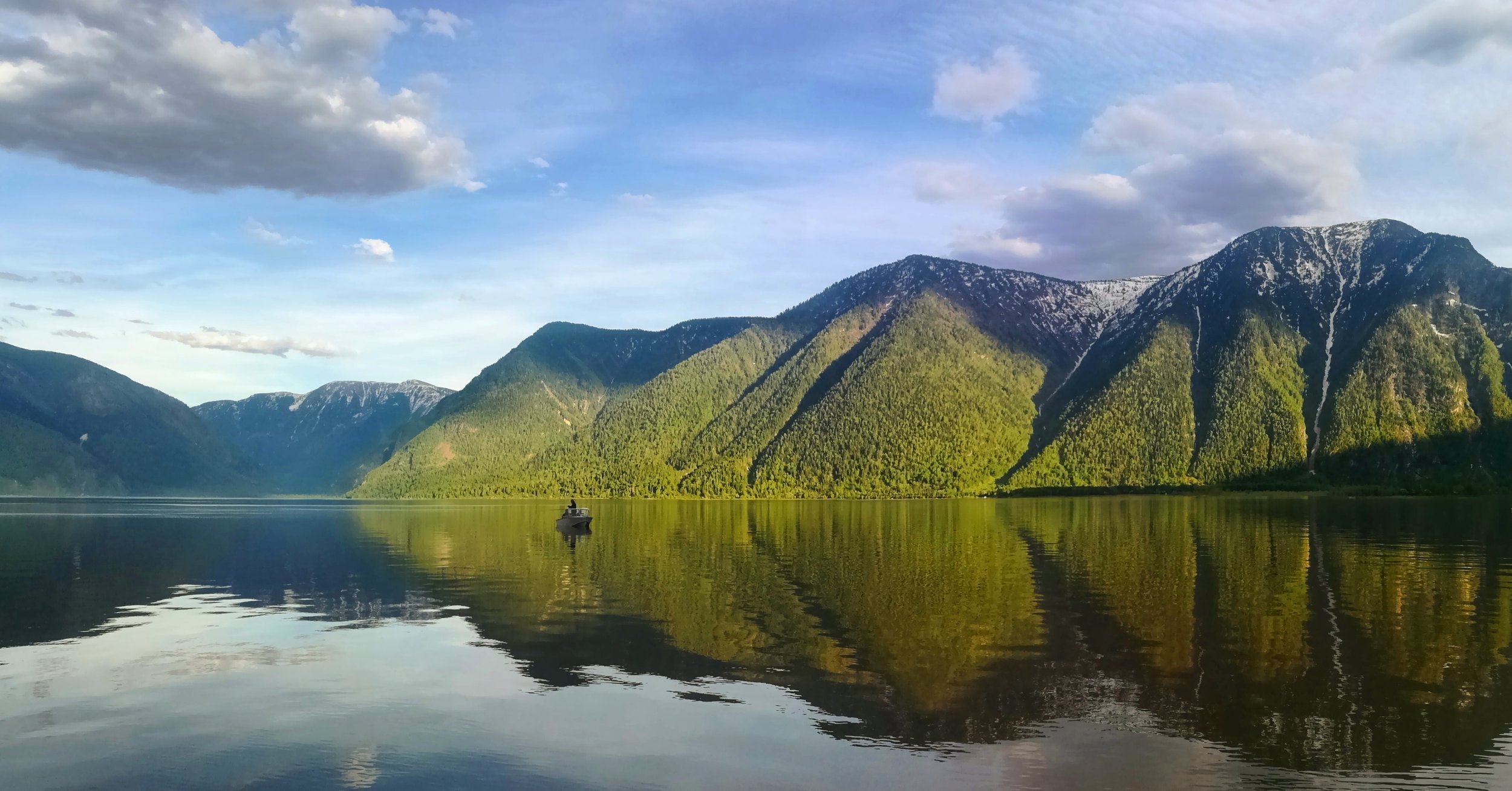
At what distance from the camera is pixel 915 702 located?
28859 millimetres

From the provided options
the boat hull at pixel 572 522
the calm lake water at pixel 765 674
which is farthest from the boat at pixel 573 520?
the calm lake water at pixel 765 674

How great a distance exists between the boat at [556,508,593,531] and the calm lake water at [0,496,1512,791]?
44.7 meters

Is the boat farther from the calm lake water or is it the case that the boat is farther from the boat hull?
the calm lake water

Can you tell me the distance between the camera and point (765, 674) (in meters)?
32.9

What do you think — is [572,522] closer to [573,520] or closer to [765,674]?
[573,520]

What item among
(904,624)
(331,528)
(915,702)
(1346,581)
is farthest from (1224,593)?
(331,528)

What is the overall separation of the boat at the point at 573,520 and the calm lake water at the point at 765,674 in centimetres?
4470

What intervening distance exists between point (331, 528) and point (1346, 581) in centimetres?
12202

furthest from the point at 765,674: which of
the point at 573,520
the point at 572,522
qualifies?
the point at 573,520

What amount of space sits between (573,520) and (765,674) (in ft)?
294

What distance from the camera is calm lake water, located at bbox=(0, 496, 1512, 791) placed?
2320 cm

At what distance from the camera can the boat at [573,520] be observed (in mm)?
118500

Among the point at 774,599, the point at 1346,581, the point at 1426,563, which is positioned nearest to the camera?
the point at 774,599

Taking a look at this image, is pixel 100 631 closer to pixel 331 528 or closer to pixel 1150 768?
pixel 1150 768
